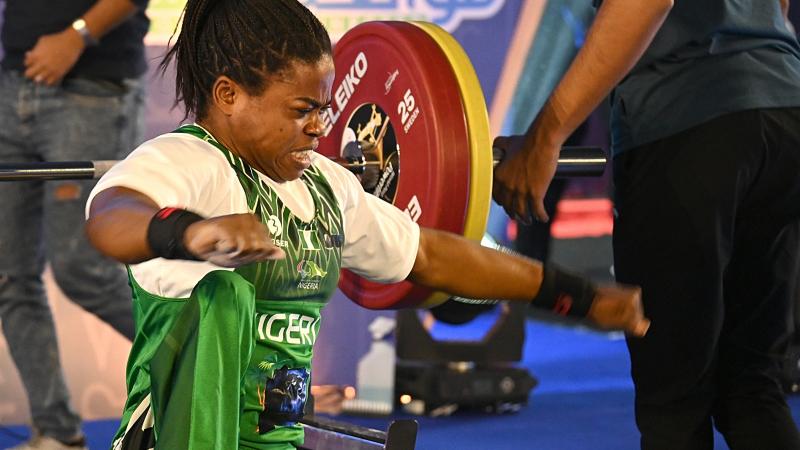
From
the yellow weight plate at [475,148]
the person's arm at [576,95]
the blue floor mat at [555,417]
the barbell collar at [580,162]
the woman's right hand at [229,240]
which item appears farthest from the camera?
the blue floor mat at [555,417]

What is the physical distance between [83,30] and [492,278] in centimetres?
173

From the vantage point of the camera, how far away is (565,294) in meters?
2.22

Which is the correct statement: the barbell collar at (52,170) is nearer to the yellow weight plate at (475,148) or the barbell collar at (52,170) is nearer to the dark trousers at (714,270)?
the yellow weight plate at (475,148)

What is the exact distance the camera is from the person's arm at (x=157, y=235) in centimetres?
158

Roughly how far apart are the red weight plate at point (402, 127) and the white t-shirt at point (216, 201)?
0.37m

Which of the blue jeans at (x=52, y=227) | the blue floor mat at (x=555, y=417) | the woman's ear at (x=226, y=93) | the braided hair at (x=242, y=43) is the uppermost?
the braided hair at (x=242, y=43)

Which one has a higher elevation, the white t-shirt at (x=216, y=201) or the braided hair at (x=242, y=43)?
the braided hair at (x=242, y=43)

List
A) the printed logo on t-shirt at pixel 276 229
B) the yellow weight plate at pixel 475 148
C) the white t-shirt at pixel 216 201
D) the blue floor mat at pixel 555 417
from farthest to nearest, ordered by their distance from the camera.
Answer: the blue floor mat at pixel 555 417 < the yellow weight plate at pixel 475 148 < the printed logo on t-shirt at pixel 276 229 < the white t-shirt at pixel 216 201

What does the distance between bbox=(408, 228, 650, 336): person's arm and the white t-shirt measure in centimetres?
6

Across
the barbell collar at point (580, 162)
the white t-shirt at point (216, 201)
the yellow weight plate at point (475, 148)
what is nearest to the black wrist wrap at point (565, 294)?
the white t-shirt at point (216, 201)

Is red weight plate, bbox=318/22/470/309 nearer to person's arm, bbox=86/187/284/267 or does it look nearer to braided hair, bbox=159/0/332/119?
braided hair, bbox=159/0/332/119

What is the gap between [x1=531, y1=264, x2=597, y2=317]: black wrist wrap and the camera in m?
2.21

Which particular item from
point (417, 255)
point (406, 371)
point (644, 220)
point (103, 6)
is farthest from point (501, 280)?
point (406, 371)

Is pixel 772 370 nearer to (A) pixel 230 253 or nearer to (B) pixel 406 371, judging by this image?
(A) pixel 230 253
